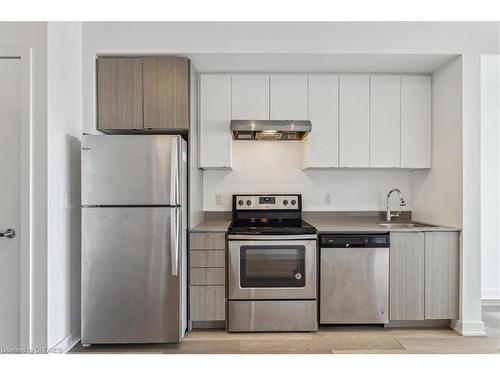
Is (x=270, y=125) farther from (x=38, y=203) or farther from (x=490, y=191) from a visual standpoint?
(x=490, y=191)

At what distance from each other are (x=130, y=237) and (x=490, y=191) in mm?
3716

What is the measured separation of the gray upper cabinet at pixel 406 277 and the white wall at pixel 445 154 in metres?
0.39

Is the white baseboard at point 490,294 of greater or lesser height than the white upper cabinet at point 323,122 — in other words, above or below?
below

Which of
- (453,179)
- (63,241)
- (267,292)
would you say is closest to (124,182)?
(63,241)

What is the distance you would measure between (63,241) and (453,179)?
3.05 metres

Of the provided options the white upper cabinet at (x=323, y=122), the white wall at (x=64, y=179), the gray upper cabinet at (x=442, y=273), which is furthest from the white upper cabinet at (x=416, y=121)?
the white wall at (x=64, y=179)

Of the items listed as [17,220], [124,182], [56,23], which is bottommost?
[17,220]

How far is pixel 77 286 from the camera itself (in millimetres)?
2596

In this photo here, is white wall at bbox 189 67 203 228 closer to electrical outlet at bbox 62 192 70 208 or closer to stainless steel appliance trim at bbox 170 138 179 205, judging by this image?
stainless steel appliance trim at bbox 170 138 179 205

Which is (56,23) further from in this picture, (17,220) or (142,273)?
(142,273)

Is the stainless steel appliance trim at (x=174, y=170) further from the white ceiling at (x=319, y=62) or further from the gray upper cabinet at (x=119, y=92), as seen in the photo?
the white ceiling at (x=319, y=62)

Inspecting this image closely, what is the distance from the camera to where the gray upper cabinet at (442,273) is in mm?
2729

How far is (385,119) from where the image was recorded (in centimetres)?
304

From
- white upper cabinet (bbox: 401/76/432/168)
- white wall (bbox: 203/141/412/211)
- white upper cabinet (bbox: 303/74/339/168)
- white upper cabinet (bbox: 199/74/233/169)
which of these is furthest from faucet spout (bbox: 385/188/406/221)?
white upper cabinet (bbox: 199/74/233/169)
